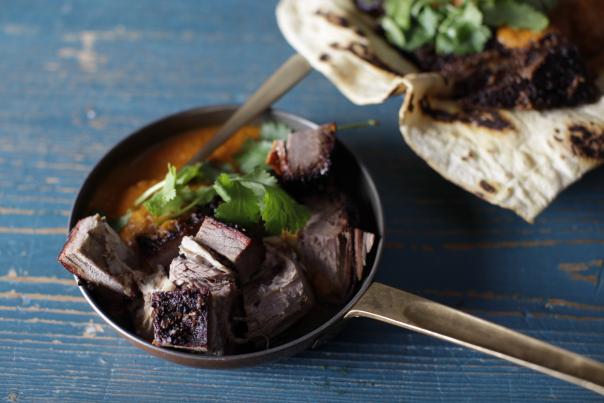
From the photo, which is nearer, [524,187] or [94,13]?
[524,187]

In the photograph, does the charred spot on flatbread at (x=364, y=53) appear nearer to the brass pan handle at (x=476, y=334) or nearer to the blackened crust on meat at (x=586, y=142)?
the blackened crust on meat at (x=586, y=142)

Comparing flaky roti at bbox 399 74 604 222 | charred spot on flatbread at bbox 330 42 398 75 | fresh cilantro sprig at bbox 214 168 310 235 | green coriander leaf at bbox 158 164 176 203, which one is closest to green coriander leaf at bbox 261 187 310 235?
fresh cilantro sprig at bbox 214 168 310 235

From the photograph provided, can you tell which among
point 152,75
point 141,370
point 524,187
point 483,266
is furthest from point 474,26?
point 141,370

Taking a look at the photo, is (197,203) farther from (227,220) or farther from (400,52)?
(400,52)

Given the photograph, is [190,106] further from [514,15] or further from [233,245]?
[514,15]

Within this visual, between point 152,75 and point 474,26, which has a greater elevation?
point 474,26

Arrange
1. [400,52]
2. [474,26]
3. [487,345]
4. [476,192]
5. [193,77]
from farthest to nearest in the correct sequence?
1. [193,77]
2. [400,52]
3. [474,26]
4. [476,192]
5. [487,345]

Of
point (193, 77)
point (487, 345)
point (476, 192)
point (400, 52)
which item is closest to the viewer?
point (487, 345)
